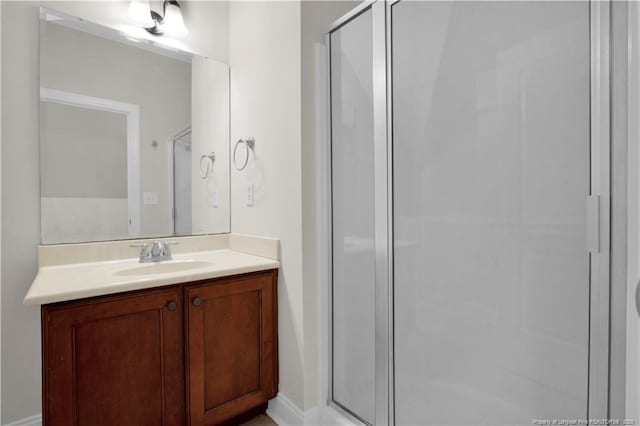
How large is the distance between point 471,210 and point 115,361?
4.69ft

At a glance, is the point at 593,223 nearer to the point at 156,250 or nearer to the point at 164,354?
the point at 164,354

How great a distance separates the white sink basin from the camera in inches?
65.3

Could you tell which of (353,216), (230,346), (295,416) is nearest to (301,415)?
(295,416)

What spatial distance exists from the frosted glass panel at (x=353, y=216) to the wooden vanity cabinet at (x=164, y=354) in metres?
0.38

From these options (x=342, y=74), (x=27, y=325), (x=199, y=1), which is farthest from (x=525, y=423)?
(x=199, y=1)

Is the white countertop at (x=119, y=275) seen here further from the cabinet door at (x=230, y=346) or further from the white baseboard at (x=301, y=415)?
the white baseboard at (x=301, y=415)

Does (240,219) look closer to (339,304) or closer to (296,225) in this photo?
(296,225)

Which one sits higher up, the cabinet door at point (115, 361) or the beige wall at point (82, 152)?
the beige wall at point (82, 152)

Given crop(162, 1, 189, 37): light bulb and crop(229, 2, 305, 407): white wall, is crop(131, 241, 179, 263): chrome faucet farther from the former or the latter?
crop(162, 1, 189, 37): light bulb

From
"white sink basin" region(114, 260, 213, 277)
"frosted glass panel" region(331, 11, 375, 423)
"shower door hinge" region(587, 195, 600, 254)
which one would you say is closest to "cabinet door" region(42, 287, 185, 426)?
"white sink basin" region(114, 260, 213, 277)

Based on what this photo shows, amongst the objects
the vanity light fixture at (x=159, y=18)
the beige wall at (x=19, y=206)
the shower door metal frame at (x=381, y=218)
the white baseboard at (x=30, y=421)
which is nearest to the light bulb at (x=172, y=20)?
the vanity light fixture at (x=159, y=18)

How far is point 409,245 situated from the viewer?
1.32 metres

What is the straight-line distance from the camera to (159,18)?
1.92 metres

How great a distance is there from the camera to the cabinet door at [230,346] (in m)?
1.49
